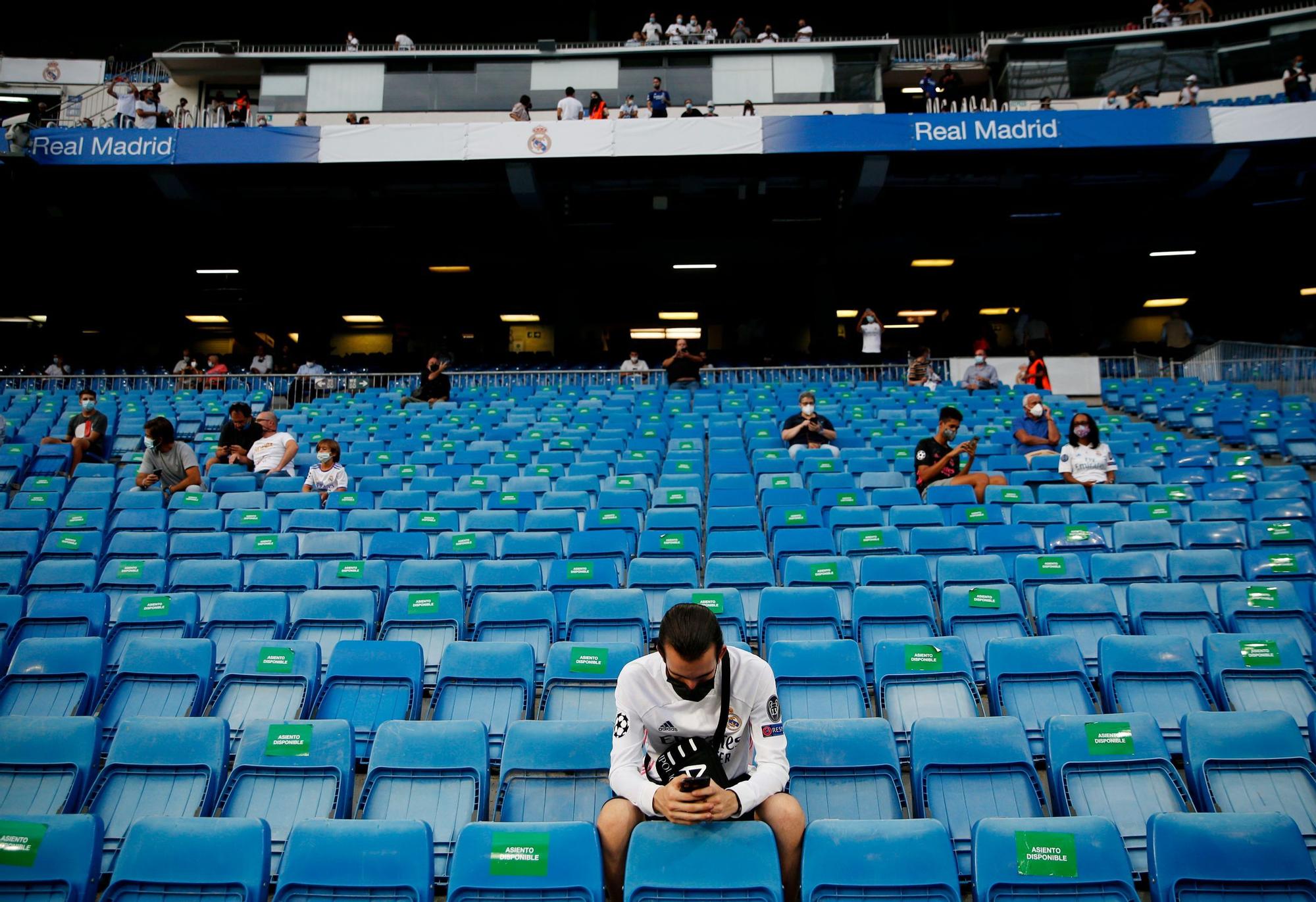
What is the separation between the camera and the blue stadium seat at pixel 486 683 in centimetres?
389

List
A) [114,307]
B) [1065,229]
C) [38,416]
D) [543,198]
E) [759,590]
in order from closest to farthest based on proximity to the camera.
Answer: [759,590] < [38,416] < [543,198] < [1065,229] < [114,307]

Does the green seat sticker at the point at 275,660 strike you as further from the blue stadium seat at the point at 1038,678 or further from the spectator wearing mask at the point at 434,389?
the spectator wearing mask at the point at 434,389

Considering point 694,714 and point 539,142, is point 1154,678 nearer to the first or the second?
point 694,714

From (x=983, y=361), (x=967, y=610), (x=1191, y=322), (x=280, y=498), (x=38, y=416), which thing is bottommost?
Result: (x=967, y=610)

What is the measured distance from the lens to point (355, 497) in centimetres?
718

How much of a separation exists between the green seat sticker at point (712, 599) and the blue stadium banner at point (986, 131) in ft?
42.3

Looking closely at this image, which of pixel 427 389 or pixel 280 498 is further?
pixel 427 389

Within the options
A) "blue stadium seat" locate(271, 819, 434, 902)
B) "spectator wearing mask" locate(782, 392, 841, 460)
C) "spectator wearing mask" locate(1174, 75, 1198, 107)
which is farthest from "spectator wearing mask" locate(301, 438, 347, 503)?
"spectator wearing mask" locate(1174, 75, 1198, 107)

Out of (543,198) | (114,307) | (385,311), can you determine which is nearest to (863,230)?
(543,198)

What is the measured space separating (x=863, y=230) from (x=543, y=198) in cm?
831

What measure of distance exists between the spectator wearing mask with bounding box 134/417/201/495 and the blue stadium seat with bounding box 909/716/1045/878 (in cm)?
700

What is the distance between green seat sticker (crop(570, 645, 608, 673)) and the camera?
3.93m

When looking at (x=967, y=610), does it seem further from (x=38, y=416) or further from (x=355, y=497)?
(x=38, y=416)

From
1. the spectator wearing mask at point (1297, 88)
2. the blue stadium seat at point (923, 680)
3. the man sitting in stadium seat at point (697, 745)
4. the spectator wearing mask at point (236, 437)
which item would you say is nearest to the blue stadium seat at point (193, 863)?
the man sitting in stadium seat at point (697, 745)
